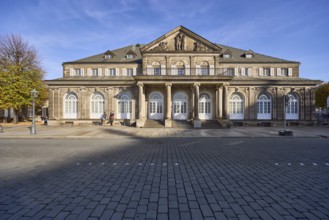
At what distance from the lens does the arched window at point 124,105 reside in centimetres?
3002

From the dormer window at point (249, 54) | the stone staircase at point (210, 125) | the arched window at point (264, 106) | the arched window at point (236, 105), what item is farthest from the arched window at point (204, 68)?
the arched window at point (264, 106)

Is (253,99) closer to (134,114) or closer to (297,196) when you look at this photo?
(134,114)

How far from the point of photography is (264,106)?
2981 centimetres

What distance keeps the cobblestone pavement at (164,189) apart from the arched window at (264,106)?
2442 centimetres

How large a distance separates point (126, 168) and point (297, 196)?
185 inches

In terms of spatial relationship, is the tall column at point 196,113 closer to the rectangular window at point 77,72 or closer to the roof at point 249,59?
the roof at point 249,59

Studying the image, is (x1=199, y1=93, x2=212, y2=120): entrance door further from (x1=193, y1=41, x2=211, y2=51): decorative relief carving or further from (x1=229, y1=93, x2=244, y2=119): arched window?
(x1=193, y1=41, x2=211, y2=51): decorative relief carving

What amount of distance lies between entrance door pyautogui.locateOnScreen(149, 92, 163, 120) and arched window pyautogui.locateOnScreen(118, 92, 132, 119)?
3.53 meters

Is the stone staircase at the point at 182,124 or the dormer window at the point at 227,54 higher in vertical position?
the dormer window at the point at 227,54

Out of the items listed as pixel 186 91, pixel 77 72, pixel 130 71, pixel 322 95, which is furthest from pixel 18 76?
pixel 322 95

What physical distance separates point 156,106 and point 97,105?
9920 mm

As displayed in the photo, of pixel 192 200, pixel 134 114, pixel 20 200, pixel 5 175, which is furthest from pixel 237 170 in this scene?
pixel 134 114

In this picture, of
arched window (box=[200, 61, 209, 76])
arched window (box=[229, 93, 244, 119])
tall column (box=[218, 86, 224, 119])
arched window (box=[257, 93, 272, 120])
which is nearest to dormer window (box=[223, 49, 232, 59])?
arched window (box=[200, 61, 209, 76])

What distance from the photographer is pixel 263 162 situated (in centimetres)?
698
